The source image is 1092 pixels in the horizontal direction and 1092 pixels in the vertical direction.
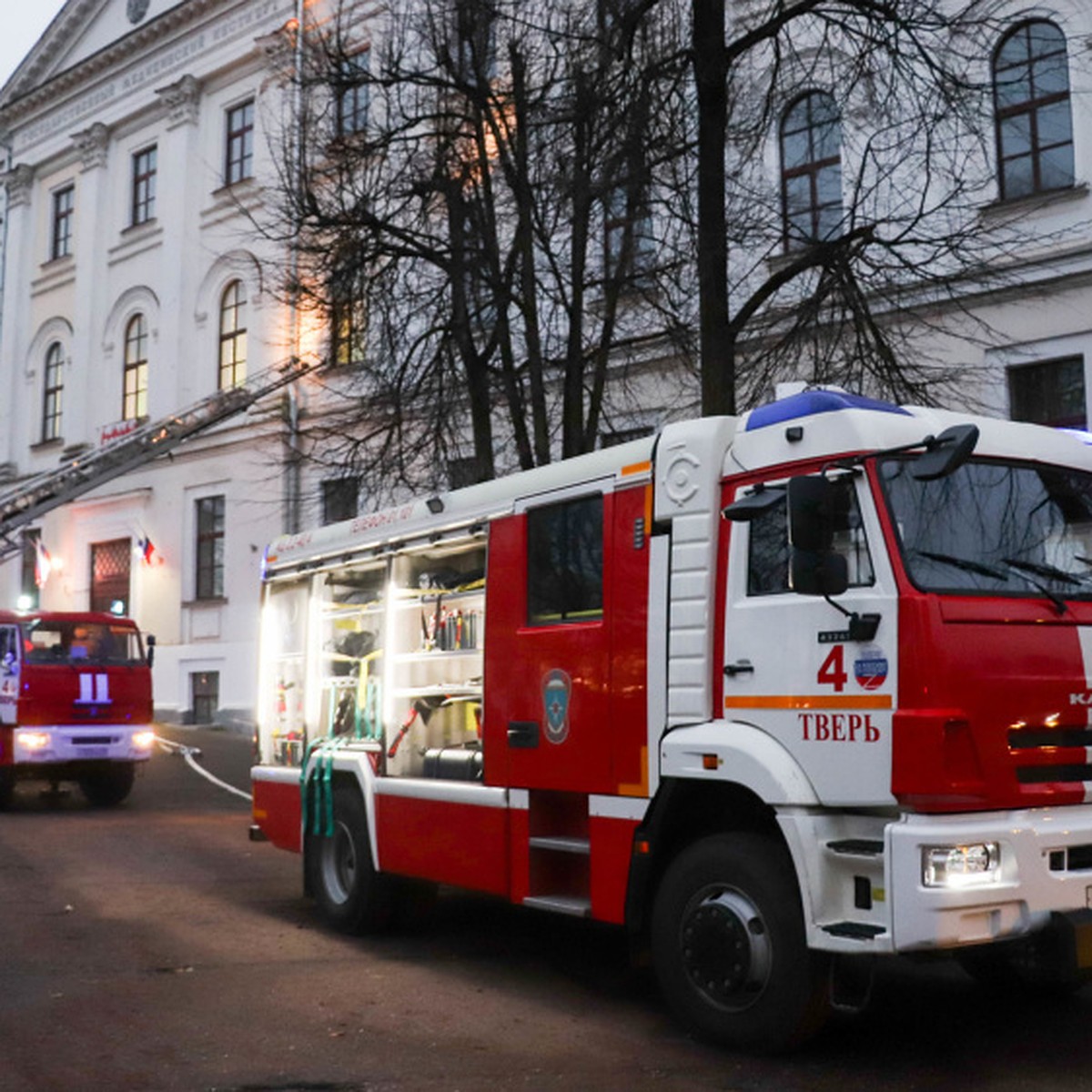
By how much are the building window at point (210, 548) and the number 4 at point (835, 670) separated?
25176 millimetres

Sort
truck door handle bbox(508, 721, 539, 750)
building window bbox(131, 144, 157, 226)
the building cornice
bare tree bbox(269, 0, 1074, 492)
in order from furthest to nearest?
1. building window bbox(131, 144, 157, 226)
2. the building cornice
3. bare tree bbox(269, 0, 1074, 492)
4. truck door handle bbox(508, 721, 539, 750)

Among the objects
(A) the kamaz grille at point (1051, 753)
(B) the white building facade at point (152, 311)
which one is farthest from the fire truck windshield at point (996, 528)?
(B) the white building facade at point (152, 311)

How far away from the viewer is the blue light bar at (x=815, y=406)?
21.2 ft

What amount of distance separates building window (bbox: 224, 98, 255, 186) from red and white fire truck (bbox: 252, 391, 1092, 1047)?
24292 millimetres

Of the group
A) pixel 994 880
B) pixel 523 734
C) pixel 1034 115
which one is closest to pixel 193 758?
pixel 1034 115

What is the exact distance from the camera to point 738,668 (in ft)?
21.5

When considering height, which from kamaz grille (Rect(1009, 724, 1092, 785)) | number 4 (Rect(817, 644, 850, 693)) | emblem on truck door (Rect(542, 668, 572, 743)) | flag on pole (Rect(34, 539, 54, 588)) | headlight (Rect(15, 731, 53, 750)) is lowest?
headlight (Rect(15, 731, 53, 750))

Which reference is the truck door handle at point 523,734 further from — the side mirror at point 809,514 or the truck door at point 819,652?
the side mirror at point 809,514

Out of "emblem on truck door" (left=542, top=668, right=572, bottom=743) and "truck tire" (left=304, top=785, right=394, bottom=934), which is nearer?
"emblem on truck door" (left=542, top=668, right=572, bottom=743)

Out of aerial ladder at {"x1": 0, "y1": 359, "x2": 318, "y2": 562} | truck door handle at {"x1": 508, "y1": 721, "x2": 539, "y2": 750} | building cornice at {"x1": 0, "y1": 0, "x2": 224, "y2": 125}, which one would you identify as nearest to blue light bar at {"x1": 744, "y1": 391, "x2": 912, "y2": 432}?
truck door handle at {"x1": 508, "y1": 721, "x2": 539, "y2": 750}

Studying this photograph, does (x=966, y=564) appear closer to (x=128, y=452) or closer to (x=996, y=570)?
(x=996, y=570)

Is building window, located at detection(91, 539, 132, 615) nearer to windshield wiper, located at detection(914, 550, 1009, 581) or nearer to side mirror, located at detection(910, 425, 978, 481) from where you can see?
windshield wiper, located at detection(914, 550, 1009, 581)

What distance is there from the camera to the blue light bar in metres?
6.46

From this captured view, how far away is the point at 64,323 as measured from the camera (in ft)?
118
